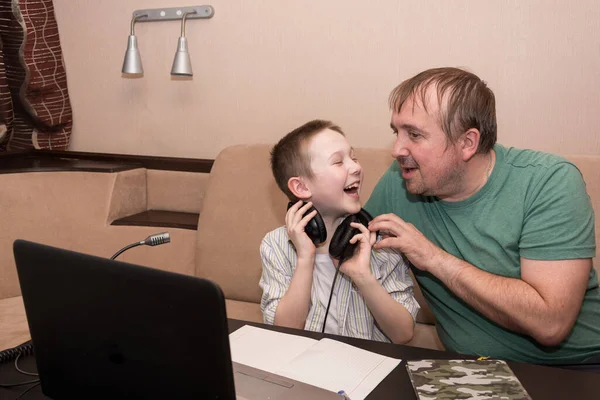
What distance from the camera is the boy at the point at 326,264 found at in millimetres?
1393

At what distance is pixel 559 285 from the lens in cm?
125

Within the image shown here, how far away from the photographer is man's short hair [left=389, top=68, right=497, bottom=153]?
1.38m

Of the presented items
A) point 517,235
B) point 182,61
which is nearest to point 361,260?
point 517,235

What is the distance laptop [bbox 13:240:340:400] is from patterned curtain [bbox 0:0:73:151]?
1967 mm

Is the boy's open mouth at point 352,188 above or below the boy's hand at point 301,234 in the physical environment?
above

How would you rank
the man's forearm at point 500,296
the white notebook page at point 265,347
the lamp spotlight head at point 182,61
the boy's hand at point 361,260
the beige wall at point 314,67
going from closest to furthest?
the white notebook page at point 265,347 < the man's forearm at point 500,296 < the boy's hand at point 361,260 < the beige wall at point 314,67 < the lamp spotlight head at point 182,61

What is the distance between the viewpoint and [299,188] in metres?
1.50

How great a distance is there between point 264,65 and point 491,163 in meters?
1.20

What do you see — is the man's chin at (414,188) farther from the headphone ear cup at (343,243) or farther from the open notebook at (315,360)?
the open notebook at (315,360)

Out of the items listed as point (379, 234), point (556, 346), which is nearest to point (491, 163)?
point (379, 234)

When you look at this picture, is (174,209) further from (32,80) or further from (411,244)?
(411,244)

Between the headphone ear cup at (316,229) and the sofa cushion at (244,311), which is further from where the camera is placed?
the sofa cushion at (244,311)

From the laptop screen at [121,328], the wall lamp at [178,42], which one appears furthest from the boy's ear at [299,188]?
the wall lamp at [178,42]

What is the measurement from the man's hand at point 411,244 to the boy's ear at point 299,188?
0.66 feet
